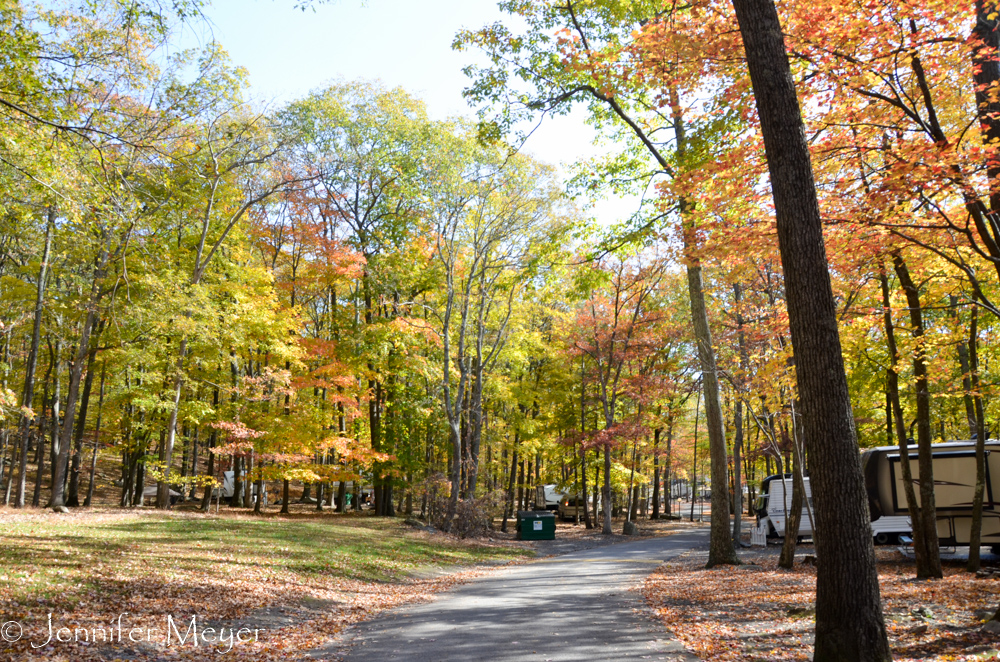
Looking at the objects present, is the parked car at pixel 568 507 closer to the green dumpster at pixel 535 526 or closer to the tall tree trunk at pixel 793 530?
the green dumpster at pixel 535 526

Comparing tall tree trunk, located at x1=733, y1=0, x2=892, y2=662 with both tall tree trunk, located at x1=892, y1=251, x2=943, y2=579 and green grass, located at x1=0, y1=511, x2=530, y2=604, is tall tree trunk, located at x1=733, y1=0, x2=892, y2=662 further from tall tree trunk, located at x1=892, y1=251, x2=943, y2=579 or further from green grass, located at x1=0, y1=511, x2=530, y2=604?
green grass, located at x1=0, y1=511, x2=530, y2=604

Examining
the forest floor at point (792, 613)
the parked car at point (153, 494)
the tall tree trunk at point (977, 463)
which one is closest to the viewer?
the forest floor at point (792, 613)

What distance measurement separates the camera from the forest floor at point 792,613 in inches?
222

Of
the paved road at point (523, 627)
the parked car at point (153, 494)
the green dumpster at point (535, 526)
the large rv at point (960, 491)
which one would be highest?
the large rv at point (960, 491)

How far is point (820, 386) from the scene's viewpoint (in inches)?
199

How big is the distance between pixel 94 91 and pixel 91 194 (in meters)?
2.68

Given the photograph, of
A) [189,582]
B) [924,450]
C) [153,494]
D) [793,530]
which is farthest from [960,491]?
[153,494]

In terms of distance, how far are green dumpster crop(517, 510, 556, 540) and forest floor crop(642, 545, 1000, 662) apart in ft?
Result: 41.2

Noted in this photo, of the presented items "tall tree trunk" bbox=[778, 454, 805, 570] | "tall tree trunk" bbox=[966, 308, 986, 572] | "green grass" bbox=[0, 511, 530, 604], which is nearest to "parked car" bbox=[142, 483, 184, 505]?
"green grass" bbox=[0, 511, 530, 604]

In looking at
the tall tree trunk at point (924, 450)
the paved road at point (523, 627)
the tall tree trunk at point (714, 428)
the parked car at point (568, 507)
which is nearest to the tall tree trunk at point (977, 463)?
the tall tree trunk at point (924, 450)

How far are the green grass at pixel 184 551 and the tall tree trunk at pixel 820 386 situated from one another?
7.59m

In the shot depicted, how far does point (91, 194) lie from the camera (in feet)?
27.8

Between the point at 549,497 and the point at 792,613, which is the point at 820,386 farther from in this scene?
the point at 549,497

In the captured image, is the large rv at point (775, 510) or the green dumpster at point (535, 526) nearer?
→ the large rv at point (775, 510)
